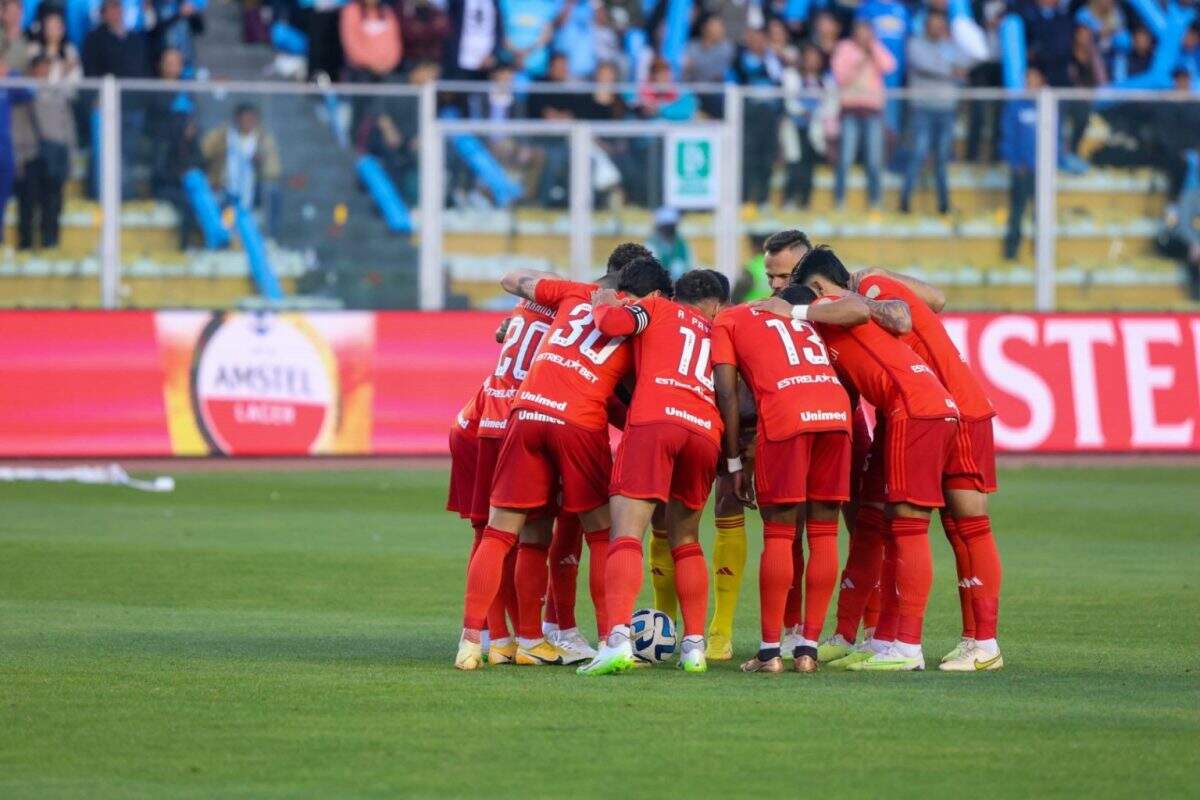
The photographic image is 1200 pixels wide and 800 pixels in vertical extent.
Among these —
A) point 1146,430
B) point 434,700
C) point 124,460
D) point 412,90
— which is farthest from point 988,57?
point 434,700

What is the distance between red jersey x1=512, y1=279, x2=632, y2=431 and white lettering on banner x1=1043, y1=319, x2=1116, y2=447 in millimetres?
12610

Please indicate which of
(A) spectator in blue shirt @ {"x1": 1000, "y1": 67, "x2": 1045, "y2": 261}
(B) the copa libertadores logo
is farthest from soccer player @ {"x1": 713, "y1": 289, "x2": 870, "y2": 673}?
(A) spectator in blue shirt @ {"x1": 1000, "y1": 67, "x2": 1045, "y2": 261}

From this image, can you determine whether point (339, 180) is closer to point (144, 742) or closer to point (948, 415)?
point (948, 415)

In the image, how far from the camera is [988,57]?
82.8ft

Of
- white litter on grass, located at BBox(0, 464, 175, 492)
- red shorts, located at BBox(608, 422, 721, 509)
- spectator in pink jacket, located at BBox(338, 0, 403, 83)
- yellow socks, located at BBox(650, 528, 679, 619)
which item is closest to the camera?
red shorts, located at BBox(608, 422, 721, 509)

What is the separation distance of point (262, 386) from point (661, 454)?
11.5 meters

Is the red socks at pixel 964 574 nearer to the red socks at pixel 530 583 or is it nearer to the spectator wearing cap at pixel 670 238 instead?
the red socks at pixel 530 583

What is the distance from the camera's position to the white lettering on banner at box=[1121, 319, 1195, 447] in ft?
71.7

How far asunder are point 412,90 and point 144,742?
48.1 feet

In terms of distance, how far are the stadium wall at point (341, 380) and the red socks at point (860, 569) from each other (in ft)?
35.8

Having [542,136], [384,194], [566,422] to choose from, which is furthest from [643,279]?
[542,136]

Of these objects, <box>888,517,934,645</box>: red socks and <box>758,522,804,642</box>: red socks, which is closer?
<box>758,522,804,642</box>: red socks

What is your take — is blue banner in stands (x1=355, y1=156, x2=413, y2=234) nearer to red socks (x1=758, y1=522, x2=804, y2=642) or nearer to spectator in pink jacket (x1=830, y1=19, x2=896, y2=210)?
spectator in pink jacket (x1=830, y1=19, x2=896, y2=210)

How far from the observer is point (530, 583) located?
1022cm
